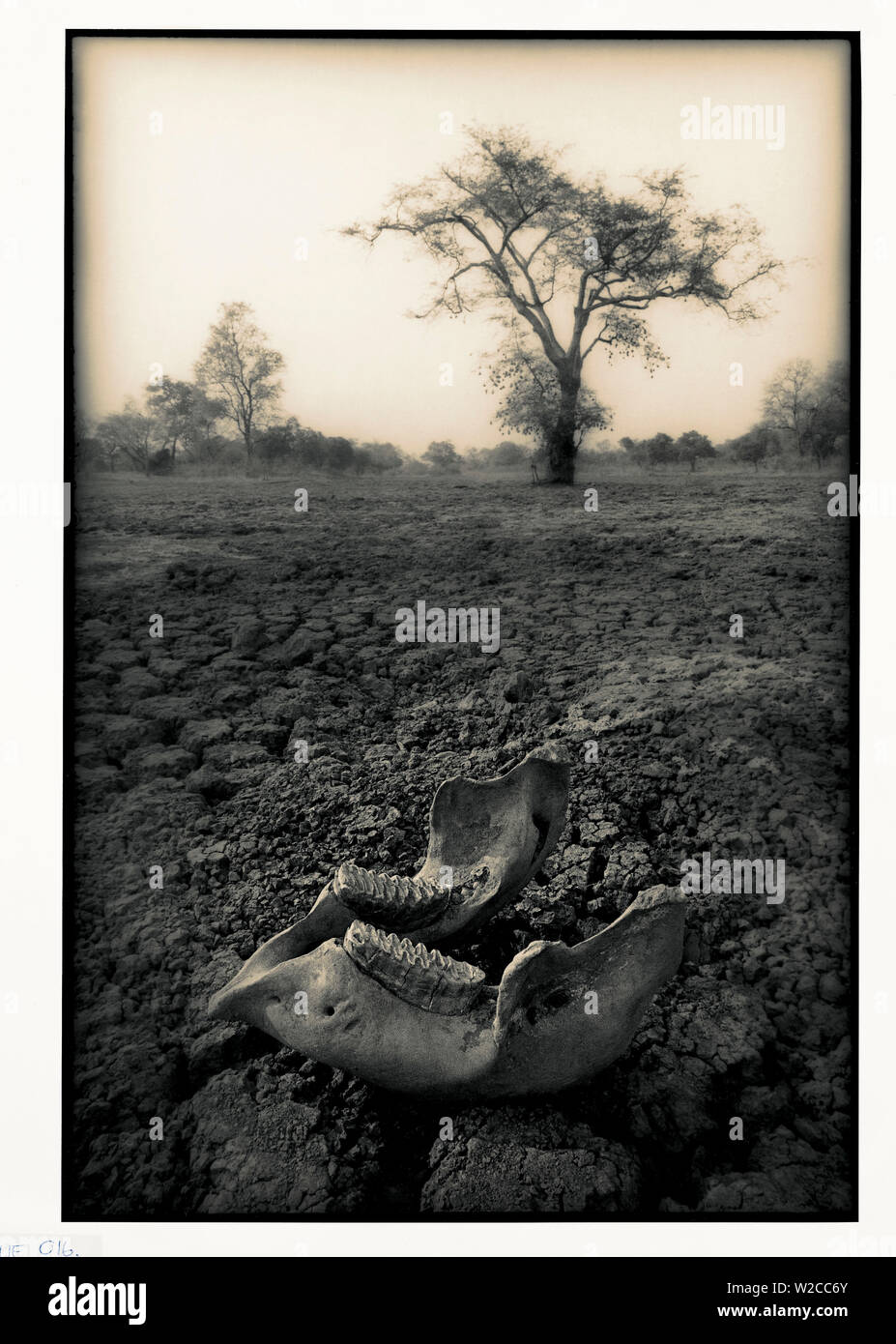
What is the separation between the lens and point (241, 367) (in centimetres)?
290

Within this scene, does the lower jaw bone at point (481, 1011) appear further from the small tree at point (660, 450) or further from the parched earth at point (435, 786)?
the small tree at point (660, 450)

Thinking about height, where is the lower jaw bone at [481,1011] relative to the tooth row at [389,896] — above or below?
below

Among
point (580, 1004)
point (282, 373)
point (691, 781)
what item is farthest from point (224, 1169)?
point (282, 373)

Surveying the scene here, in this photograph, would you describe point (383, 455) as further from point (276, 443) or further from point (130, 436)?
point (130, 436)

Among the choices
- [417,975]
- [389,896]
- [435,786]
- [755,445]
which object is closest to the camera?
[417,975]

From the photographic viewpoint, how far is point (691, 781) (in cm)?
281

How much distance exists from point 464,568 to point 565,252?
3.22 feet

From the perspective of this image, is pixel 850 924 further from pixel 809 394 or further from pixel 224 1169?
pixel 224 1169

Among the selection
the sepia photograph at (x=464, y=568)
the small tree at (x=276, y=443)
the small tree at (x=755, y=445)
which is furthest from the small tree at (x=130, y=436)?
the small tree at (x=755, y=445)

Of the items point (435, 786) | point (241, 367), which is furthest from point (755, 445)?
point (241, 367)

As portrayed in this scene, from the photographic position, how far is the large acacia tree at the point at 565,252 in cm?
287

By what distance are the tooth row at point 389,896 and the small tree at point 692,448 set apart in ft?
5.05

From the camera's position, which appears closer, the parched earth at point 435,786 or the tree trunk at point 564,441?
the parched earth at point 435,786
